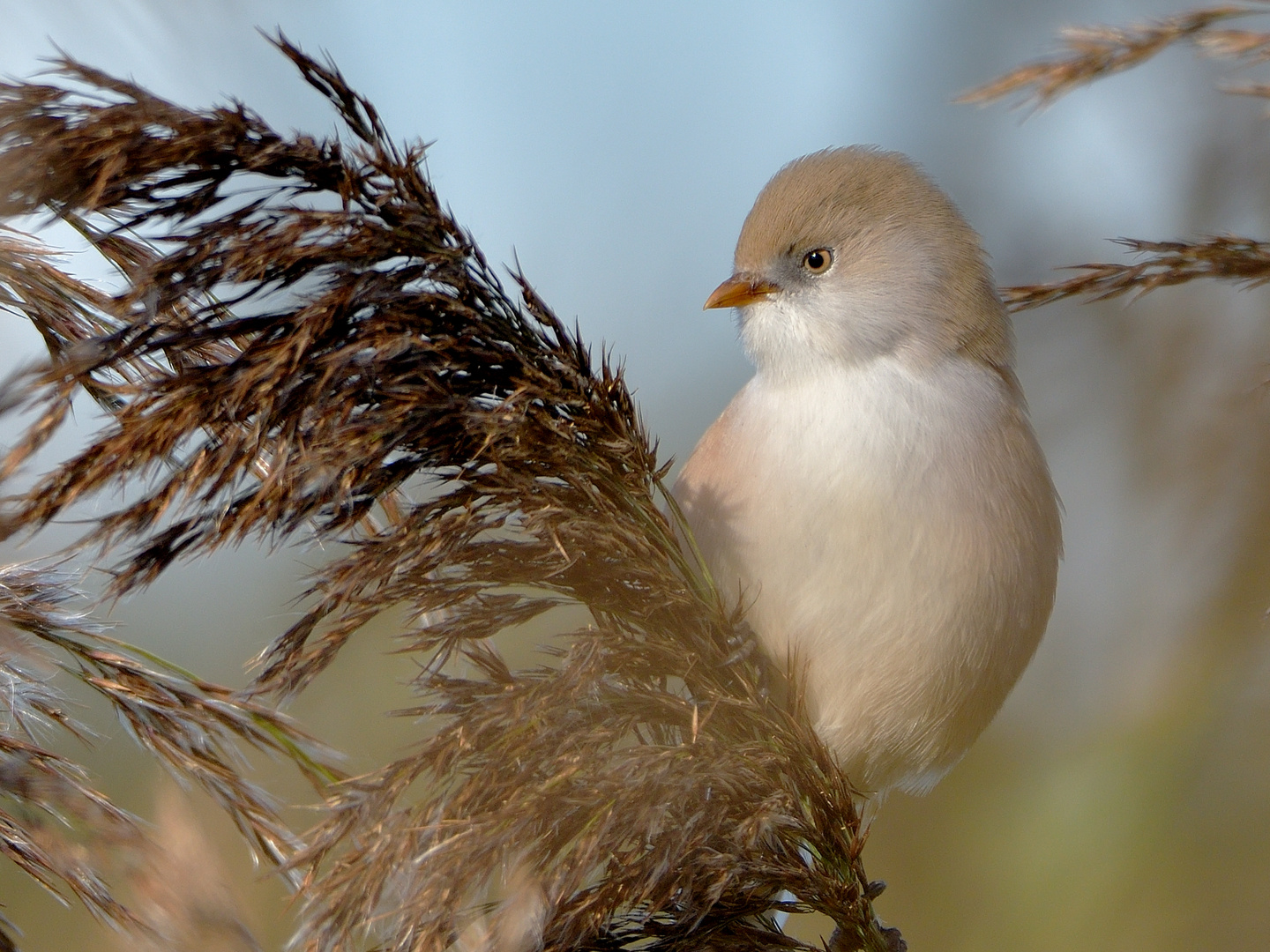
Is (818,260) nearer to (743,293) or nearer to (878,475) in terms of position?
(743,293)

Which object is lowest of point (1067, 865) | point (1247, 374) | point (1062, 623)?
point (1067, 865)

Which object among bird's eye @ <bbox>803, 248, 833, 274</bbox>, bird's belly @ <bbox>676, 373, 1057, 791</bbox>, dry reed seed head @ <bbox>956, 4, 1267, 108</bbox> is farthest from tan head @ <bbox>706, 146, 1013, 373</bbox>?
dry reed seed head @ <bbox>956, 4, 1267, 108</bbox>

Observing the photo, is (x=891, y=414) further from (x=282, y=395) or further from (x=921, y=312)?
(x=282, y=395)

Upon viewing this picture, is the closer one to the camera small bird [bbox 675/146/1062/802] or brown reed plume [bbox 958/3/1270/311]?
brown reed plume [bbox 958/3/1270/311]

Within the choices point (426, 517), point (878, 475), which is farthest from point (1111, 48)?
point (426, 517)

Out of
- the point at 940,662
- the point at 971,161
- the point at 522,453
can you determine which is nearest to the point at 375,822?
the point at 522,453

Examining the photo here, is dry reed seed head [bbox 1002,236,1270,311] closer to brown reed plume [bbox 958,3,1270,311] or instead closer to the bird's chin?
brown reed plume [bbox 958,3,1270,311]
